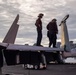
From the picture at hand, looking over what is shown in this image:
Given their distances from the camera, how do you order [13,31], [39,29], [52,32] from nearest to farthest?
1. [13,31]
2. [39,29]
3. [52,32]

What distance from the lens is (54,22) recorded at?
17125 millimetres

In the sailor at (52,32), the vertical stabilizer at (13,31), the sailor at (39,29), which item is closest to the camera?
the vertical stabilizer at (13,31)

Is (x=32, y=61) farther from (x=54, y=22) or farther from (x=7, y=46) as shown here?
(x=54, y=22)

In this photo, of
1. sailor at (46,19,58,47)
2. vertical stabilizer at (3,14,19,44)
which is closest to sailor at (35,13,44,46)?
sailor at (46,19,58,47)

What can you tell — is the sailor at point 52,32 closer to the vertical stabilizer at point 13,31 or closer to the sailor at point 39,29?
the sailor at point 39,29

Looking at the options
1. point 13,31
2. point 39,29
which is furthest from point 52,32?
point 13,31

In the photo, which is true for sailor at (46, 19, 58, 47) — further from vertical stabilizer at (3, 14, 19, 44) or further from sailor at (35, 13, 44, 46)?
vertical stabilizer at (3, 14, 19, 44)

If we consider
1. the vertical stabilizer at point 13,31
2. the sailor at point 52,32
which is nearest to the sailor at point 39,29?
the sailor at point 52,32

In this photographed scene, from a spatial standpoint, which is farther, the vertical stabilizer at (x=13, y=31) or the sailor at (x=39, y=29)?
the sailor at (x=39, y=29)

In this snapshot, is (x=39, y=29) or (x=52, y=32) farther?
(x=52, y=32)

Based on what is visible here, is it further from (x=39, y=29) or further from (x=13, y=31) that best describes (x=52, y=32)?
(x=13, y=31)

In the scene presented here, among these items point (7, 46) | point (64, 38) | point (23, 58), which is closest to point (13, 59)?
point (23, 58)

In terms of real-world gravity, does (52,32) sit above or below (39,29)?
below

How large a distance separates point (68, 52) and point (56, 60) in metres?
1.06
